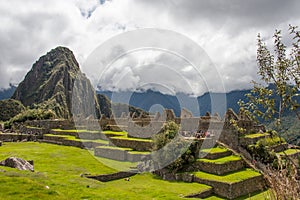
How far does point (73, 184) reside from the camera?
421 inches

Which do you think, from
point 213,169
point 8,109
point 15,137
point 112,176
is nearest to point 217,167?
point 213,169

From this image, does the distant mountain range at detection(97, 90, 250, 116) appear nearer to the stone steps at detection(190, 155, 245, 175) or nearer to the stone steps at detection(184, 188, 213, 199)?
the stone steps at detection(190, 155, 245, 175)

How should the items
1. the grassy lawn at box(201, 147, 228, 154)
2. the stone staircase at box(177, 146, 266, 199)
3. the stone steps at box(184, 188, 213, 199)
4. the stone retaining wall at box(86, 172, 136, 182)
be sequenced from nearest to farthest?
the stone steps at box(184, 188, 213, 199) → the stone retaining wall at box(86, 172, 136, 182) → the stone staircase at box(177, 146, 266, 199) → the grassy lawn at box(201, 147, 228, 154)

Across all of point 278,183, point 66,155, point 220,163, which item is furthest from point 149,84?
point 278,183

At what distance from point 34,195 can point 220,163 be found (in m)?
13.2

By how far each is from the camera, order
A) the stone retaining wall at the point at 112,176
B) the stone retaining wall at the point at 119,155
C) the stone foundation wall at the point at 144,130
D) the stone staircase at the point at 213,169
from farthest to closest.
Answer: the stone foundation wall at the point at 144,130
the stone retaining wall at the point at 119,155
the stone staircase at the point at 213,169
the stone retaining wall at the point at 112,176

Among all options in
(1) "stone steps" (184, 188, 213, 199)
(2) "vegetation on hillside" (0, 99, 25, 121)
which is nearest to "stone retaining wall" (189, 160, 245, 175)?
(1) "stone steps" (184, 188, 213, 199)

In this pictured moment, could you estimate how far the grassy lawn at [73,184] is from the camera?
24.1ft

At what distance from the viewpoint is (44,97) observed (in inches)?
5689

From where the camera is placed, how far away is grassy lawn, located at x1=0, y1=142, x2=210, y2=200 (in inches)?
289

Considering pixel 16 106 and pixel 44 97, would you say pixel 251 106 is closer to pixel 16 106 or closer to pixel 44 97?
pixel 16 106

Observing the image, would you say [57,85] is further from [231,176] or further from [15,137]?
[231,176]

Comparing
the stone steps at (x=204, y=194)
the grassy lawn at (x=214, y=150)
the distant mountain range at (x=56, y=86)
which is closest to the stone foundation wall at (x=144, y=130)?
the grassy lawn at (x=214, y=150)

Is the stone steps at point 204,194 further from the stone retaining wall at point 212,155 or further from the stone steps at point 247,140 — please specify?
the stone steps at point 247,140
